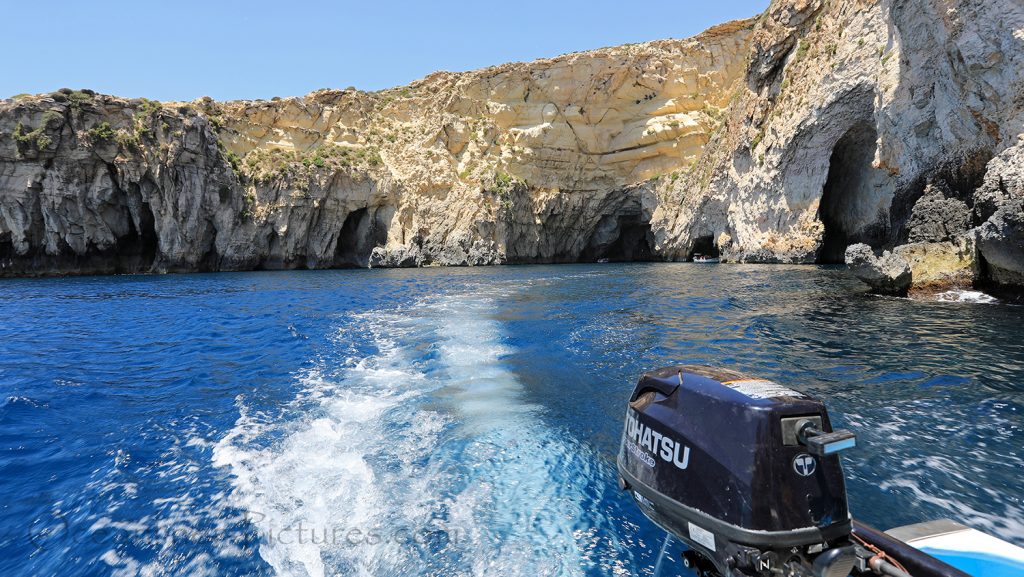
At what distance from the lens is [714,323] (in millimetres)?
9859

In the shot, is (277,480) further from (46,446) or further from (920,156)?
(920,156)

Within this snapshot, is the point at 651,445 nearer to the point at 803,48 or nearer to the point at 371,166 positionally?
the point at 803,48

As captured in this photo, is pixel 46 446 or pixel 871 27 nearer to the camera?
pixel 46 446

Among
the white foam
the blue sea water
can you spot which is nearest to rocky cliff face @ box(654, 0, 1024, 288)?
the white foam

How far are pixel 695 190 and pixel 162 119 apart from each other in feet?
123

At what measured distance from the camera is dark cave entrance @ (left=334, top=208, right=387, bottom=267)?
4181 cm

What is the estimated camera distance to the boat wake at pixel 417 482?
9.60ft

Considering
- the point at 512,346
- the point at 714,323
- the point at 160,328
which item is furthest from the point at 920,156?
the point at 160,328

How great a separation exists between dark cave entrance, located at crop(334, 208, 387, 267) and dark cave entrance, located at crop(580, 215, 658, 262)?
62.5 feet

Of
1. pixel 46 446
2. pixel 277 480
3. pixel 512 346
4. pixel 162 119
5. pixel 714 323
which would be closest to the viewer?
pixel 277 480

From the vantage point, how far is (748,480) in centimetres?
223

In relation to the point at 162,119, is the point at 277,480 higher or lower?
lower

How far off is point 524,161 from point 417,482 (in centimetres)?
3978
